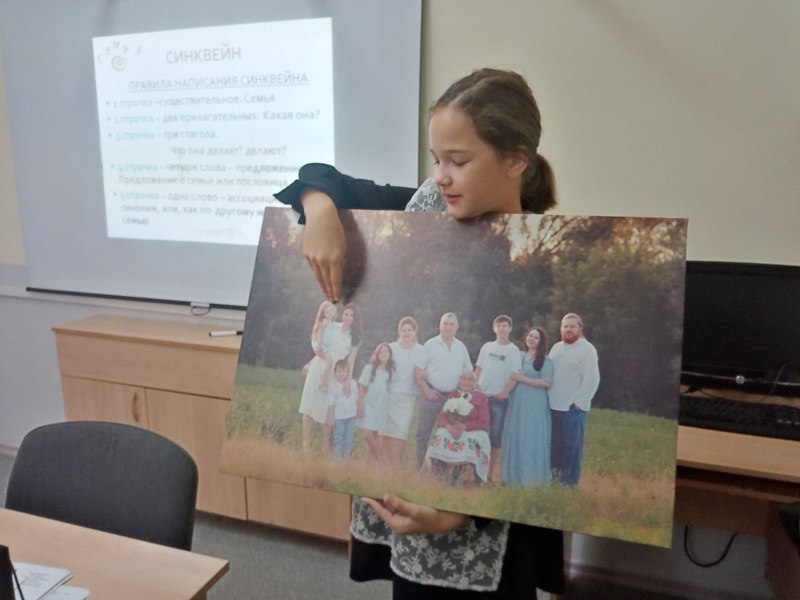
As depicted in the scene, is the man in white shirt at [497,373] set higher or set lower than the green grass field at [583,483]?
higher

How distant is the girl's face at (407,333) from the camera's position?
85cm

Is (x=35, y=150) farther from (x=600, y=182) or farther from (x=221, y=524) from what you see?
(x=600, y=182)

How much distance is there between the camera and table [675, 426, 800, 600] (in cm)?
137

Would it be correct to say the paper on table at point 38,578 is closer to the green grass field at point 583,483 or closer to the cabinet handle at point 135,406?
the green grass field at point 583,483

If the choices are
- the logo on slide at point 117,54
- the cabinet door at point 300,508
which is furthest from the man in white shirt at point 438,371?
the logo on slide at point 117,54

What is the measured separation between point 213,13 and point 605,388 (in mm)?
2218

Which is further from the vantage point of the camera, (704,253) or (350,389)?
(704,253)

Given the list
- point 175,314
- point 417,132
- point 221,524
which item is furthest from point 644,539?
point 175,314

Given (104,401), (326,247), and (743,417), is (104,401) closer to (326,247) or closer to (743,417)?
(326,247)

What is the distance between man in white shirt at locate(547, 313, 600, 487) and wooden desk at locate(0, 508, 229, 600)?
0.61m

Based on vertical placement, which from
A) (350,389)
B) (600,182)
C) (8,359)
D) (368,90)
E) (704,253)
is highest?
(368,90)

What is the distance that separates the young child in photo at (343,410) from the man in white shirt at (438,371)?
10cm

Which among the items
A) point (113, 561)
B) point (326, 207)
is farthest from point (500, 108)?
point (113, 561)

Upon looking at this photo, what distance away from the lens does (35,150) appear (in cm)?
273
